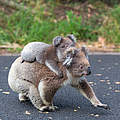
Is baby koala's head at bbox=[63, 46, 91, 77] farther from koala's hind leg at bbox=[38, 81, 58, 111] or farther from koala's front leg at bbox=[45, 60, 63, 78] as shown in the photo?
koala's hind leg at bbox=[38, 81, 58, 111]

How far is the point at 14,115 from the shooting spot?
4543 mm

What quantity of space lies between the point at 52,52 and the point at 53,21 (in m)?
6.69

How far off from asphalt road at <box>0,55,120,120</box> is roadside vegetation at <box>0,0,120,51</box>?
272 centimetres

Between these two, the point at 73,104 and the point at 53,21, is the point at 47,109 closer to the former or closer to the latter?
the point at 73,104

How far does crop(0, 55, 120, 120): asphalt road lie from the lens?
452 cm

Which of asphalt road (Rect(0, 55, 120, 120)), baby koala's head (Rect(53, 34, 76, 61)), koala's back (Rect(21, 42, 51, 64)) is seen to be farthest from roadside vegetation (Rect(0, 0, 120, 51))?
baby koala's head (Rect(53, 34, 76, 61))

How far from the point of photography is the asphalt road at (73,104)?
4.52m

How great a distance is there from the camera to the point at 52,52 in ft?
14.8

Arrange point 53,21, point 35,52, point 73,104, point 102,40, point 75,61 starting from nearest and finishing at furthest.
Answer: point 75,61 < point 35,52 < point 73,104 < point 102,40 < point 53,21

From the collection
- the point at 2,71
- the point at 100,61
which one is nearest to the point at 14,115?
the point at 2,71

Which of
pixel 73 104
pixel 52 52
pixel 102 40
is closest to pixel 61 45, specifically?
pixel 52 52

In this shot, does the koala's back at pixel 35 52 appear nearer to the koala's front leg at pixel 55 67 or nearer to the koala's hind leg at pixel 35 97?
the koala's front leg at pixel 55 67

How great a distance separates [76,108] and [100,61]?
12.4 feet

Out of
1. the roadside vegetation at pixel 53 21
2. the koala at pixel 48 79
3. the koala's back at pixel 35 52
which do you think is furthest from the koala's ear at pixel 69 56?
the roadside vegetation at pixel 53 21
